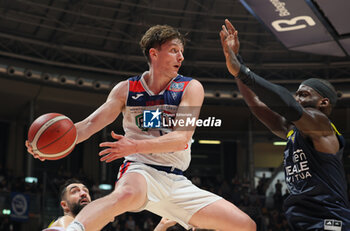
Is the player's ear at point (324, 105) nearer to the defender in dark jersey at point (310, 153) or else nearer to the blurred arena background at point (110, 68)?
A: the defender in dark jersey at point (310, 153)

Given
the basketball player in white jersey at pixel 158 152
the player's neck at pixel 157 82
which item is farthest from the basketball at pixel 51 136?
the player's neck at pixel 157 82

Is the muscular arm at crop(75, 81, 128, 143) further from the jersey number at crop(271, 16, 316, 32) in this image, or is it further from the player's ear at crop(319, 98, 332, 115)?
the jersey number at crop(271, 16, 316, 32)

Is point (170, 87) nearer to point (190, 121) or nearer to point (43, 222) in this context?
point (190, 121)

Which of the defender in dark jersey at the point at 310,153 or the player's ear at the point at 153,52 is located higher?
the player's ear at the point at 153,52

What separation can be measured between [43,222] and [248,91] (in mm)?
10253

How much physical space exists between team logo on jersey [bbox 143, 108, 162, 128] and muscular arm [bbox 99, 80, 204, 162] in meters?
0.23

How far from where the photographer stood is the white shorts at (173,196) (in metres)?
4.34

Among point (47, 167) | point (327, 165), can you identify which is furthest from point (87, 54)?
point (327, 165)

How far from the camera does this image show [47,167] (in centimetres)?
2194

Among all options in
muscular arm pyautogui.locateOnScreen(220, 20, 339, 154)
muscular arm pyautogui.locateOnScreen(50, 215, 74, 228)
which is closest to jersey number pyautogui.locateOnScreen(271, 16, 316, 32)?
muscular arm pyautogui.locateOnScreen(50, 215, 74, 228)

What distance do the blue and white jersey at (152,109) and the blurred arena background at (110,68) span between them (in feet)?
30.2

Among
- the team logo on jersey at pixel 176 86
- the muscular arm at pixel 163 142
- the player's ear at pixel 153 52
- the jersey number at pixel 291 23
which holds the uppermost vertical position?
the jersey number at pixel 291 23

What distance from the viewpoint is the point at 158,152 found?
13.3ft

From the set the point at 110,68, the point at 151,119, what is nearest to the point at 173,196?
the point at 151,119
